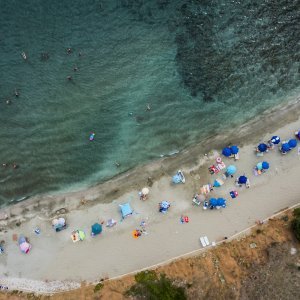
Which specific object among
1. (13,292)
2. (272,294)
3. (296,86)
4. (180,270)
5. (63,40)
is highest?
(63,40)

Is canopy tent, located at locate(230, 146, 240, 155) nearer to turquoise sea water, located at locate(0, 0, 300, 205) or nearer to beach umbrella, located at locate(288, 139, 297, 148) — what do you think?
turquoise sea water, located at locate(0, 0, 300, 205)

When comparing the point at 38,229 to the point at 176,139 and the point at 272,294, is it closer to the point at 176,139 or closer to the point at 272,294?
the point at 176,139

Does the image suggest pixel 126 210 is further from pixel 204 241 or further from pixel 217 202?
pixel 217 202

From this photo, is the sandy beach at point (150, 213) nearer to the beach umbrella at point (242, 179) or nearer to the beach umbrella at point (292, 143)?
the beach umbrella at point (242, 179)

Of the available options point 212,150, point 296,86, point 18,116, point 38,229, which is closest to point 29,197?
point 38,229

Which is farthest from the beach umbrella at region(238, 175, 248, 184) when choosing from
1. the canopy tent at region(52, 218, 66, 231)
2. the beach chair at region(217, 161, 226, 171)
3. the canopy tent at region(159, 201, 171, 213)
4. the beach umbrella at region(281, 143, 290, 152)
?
the canopy tent at region(52, 218, 66, 231)

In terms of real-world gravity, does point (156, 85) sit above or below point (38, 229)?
above

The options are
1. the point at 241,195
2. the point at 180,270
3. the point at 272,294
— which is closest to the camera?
the point at 272,294
